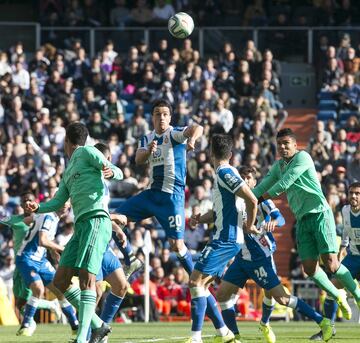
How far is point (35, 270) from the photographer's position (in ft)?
68.7

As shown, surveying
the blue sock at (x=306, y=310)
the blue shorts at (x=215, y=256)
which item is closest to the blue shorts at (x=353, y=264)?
the blue sock at (x=306, y=310)

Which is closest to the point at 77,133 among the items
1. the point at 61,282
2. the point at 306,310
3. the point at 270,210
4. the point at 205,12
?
the point at 61,282

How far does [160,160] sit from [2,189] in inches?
459

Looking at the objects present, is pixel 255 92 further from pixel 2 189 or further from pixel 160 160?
pixel 160 160

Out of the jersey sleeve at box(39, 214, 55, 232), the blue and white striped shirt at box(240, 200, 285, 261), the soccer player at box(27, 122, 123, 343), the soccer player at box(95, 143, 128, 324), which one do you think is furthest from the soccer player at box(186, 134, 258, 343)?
the jersey sleeve at box(39, 214, 55, 232)

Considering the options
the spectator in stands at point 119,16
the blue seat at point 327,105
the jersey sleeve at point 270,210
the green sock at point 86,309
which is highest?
the spectator in stands at point 119,16

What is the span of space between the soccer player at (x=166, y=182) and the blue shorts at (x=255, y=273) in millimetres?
581

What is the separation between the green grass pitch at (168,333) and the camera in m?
17.6

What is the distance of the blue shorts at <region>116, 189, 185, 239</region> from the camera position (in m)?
Result: 17.1

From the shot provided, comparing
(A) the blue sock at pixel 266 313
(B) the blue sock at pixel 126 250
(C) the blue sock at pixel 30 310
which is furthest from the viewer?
(C) the blue sock at pixel 30 310

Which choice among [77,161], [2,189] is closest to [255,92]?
[2,189]

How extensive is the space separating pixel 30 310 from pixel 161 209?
4.30 metres

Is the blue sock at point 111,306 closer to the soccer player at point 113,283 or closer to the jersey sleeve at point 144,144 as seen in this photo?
the soccer player at point 113,283

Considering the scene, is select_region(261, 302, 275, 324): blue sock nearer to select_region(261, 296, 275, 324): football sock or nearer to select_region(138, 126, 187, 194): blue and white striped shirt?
select_region(261, 296, 275, 324): football sock
